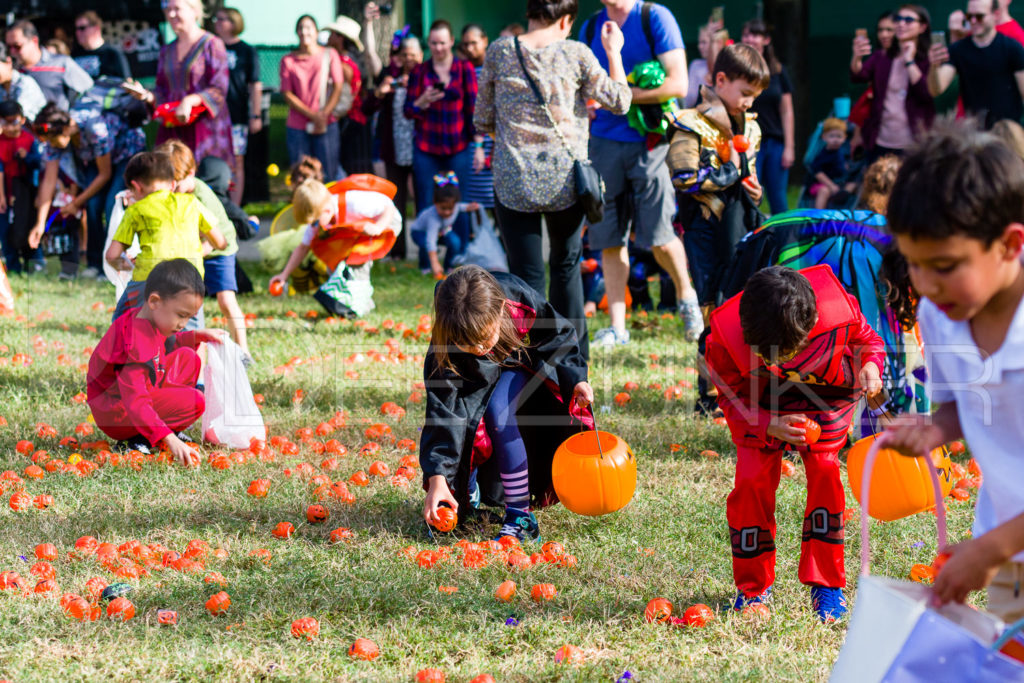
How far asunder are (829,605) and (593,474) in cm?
85

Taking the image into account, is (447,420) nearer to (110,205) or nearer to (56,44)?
(110,205)

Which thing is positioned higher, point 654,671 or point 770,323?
point 770,323

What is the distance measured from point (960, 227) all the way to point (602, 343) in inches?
197

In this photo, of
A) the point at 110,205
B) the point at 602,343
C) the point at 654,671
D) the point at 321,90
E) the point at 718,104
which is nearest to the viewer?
the point at 654,671

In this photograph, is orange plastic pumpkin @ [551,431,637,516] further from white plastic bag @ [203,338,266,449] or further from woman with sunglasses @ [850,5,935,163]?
woman with sunglasses @ [850,5,935,163]

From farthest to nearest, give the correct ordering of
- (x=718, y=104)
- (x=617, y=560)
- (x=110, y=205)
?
(x=110, y=205)
(x=718, y=104)
(x=617, y=560)

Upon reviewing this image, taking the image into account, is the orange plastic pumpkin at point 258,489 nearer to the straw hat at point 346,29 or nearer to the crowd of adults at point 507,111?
the crowd of adults at point 507,111

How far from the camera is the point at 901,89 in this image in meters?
9.67

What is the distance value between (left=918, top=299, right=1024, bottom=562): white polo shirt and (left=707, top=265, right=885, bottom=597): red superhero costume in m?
1.02

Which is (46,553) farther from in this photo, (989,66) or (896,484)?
(989,66)

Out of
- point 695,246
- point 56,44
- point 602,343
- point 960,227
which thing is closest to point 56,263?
point 56,44

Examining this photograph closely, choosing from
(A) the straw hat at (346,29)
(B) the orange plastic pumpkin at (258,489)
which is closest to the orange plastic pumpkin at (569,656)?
(B) the orange plastic pumpkin at (258,489)

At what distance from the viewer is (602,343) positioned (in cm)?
682

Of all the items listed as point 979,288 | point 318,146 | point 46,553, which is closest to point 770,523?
point 979,288
